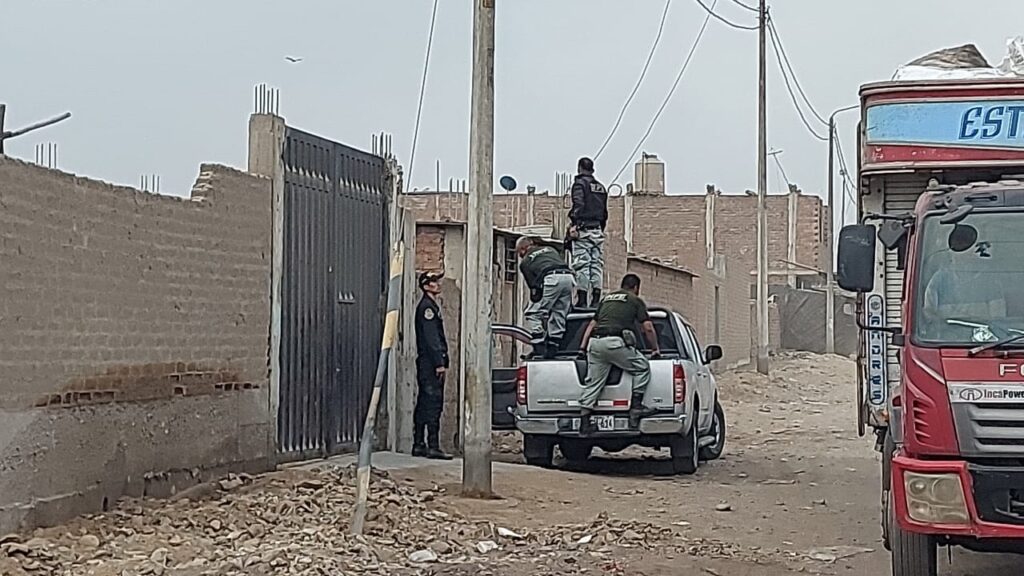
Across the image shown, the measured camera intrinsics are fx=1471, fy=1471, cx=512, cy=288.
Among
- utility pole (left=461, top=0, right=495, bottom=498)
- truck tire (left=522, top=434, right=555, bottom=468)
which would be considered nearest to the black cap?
truck tire (left=522, top=434, right=555, bottom=468)

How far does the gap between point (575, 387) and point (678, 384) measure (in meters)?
1.03

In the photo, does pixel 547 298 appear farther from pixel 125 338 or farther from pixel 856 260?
pixel 856 260

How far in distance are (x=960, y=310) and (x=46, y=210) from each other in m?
5.75

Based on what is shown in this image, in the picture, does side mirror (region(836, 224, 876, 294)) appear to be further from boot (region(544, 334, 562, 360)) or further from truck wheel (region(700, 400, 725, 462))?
truck wheel (region(700, 400, 725, 462))

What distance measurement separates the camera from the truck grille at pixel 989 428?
7.43 m

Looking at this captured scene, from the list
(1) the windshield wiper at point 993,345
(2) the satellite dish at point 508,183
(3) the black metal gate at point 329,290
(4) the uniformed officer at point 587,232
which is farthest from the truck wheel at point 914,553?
(2) the satellite dish at point 508,183

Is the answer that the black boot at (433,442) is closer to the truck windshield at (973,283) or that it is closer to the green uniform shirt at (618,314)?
the green uniform shirt at (618,314)

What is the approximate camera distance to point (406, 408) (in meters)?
15.7

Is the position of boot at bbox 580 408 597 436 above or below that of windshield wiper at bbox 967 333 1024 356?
below

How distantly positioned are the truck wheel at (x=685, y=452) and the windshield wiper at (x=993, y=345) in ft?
25.3

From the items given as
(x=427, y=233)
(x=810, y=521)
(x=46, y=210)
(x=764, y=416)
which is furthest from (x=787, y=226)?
(x=46, y=210)

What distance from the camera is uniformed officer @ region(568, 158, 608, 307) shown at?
17234mm

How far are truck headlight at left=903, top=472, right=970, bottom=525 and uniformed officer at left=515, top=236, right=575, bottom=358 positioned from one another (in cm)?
813

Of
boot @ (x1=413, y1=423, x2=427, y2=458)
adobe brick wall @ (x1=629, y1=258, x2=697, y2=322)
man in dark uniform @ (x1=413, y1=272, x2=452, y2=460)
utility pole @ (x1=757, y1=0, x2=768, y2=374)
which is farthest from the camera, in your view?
utility pole @ (x1=757, y1=0, x2=768, y2=374)
